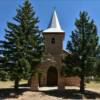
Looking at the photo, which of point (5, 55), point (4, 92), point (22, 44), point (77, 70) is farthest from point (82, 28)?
point (4, 92)

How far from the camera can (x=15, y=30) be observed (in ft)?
115

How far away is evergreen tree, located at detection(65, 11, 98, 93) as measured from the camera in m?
34.6

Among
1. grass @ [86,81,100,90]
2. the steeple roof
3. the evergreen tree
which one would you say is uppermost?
the steeple roof

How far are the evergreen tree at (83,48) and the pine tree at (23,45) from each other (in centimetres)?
418

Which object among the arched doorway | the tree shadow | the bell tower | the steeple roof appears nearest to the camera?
the tree shadow

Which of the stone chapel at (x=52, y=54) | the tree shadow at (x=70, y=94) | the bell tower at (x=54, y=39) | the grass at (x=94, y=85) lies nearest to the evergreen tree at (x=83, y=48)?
the tree shadow at (x=70, y=94)

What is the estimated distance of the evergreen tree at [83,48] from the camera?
34625 mm

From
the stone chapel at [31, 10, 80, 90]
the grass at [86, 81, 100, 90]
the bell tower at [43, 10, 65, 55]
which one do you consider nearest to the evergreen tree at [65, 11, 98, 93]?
the stone chapel at [31, 10, 80, 90]

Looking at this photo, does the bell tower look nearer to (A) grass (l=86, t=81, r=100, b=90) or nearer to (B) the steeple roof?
(B) the steeple roof

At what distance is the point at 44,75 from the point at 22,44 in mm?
8452

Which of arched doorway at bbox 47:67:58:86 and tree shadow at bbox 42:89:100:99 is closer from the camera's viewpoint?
tree shadow at bbox 42:89:100:99

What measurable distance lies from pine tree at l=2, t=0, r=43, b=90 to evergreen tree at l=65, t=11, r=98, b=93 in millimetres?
4183

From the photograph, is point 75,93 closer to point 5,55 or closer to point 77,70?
point 77,70

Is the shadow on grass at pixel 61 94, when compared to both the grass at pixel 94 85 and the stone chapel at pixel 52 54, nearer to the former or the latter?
the stone chapel at pixel 52 54
